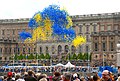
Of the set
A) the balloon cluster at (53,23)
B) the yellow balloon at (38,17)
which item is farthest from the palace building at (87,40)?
the yellow balloon at (38,17)

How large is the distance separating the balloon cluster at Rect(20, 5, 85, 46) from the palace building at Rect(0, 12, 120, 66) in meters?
25.8

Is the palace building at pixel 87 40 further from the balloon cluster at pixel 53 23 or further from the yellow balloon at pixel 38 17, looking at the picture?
the yellow balloon at pixel 38 17

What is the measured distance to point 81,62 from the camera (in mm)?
103750

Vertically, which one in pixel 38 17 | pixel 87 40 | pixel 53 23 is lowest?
pixel 87 40

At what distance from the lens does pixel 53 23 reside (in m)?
75.6

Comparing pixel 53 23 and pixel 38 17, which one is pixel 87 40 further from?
pixel 53 23

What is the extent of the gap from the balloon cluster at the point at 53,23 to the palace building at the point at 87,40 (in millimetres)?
25788

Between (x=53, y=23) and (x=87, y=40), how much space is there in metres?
45.0

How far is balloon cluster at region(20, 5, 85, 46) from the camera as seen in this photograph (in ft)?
244

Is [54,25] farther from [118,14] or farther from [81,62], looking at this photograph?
[118,14]

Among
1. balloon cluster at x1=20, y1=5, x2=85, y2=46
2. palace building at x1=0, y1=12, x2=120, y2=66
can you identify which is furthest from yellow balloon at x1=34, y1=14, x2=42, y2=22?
palace building at x1=0, y1=12, x2=120, y2=66

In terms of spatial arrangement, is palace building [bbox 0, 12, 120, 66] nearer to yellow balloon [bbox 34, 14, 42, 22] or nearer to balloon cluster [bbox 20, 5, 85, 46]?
balloon cluster [bbox 20, 5, 85, 46]

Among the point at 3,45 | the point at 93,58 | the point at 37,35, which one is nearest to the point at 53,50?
the point at 3,45

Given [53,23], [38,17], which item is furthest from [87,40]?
[53,23]
